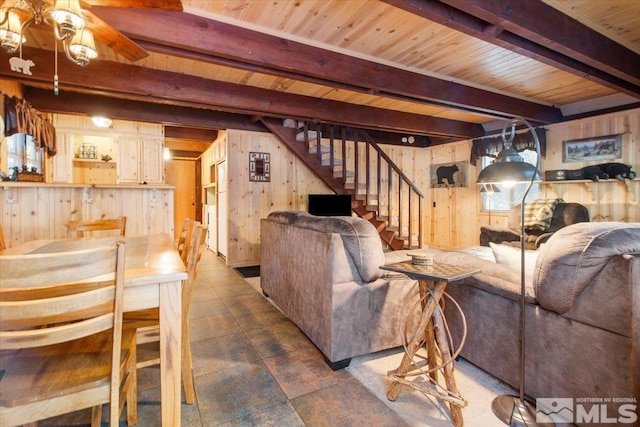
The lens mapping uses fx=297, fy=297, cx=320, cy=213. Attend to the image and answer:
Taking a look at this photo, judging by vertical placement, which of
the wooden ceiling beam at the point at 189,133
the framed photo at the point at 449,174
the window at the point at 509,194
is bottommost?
the window at the point at 509,194

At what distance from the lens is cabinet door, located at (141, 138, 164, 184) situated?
531cm

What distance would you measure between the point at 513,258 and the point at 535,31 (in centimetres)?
167

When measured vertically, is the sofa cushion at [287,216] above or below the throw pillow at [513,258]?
above

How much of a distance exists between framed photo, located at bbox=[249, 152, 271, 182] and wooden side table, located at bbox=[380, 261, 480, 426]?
4069mm

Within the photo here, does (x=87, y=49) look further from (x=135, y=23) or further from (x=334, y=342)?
(x=334, y=342)

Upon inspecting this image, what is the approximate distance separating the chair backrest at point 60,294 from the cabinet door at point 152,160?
4.78 metres

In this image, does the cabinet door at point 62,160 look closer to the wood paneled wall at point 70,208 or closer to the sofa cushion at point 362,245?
the wood paneled wall at point 70,208

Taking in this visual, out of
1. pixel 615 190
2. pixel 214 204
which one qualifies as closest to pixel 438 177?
pixel 615 190

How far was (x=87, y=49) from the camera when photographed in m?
1.85

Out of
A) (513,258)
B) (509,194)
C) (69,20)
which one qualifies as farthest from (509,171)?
(509,194)

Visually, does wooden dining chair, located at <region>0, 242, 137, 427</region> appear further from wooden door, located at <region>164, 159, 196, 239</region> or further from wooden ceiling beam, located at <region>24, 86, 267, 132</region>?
wooden door, located at <region>164, 159, 196, 239</region>

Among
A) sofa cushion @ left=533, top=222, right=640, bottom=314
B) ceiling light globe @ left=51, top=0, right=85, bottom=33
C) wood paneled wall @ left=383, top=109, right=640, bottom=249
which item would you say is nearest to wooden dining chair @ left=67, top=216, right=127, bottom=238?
ceiling light globe @ left=51, top=0, right=85, bottom=33

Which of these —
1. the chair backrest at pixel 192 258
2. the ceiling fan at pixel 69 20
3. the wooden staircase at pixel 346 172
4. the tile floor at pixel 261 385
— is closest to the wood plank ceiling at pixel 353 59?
the ceiling fan at pixel 69 20

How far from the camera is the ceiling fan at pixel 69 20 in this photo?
154 centimetres
